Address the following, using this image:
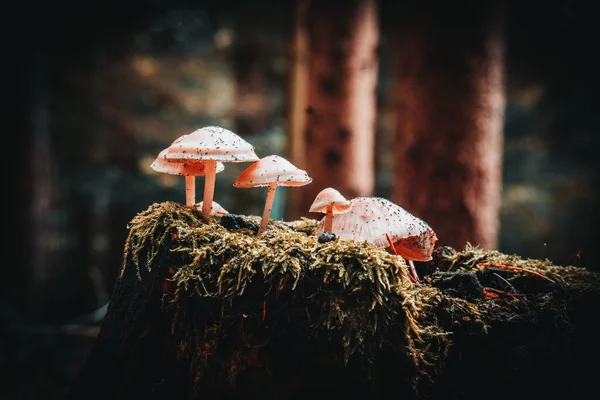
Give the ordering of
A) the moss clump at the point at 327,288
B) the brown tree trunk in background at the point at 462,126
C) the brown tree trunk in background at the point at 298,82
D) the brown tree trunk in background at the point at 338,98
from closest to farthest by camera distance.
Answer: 1. the moss clump at the point at 327,288
2. the brown tree trunk in background at the point at 462,126
3. the brown tree trunk in background at the point at 338,98
4. the brown tree trunk in background at the point at 298,82

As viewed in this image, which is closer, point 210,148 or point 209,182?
point 210,148

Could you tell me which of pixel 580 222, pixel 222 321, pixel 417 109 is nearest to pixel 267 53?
pixel 417 109

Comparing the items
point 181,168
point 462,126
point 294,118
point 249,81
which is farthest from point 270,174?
point 249,81

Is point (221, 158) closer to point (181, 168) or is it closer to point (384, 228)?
point (181, 168)

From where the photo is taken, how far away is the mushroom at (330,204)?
81.5 inches

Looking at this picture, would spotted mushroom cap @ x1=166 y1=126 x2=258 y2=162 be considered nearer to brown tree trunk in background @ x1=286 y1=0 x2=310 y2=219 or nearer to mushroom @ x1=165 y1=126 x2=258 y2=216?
mushroom @ x1=165 y1=126 x2=258 y2=216

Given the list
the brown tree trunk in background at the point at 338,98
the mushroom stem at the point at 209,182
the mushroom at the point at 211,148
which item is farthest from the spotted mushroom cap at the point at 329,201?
the brown tree trunk in background at the point at 338,98

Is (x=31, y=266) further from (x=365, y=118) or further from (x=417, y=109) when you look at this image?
(x=417, y=109)

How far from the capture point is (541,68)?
8.29m

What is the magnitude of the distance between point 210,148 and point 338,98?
335cm

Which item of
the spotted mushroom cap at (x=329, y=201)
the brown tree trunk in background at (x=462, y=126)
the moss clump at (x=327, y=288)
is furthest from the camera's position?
the brown tree trunk in background at (x=462, y=126)

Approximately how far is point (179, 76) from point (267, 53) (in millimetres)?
2468

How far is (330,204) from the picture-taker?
2.12 m

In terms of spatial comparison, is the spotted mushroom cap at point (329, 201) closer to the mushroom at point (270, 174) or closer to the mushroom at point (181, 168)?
the mushroom at point (270, 174)
